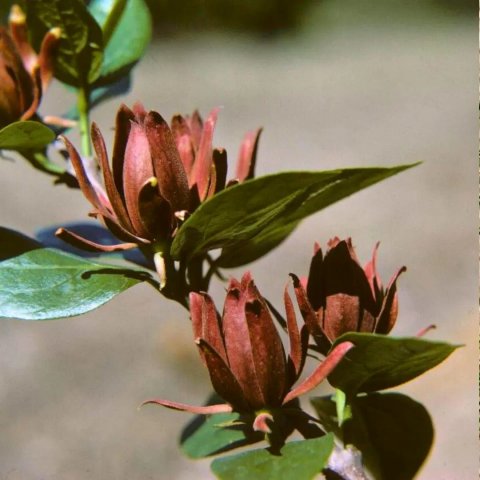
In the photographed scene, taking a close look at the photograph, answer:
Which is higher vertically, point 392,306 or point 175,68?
point 392,306

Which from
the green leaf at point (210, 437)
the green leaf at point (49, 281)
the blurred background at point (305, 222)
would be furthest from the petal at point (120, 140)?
the blurred background at point (305, 222)

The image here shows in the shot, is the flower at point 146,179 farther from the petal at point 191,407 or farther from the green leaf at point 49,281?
the petal at point 191,407

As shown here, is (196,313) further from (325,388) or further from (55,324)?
(55,324)

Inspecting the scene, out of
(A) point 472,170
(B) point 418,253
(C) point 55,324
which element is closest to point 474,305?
(B) point 418,253

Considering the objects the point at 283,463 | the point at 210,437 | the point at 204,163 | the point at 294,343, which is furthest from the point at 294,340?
the point at 210,437

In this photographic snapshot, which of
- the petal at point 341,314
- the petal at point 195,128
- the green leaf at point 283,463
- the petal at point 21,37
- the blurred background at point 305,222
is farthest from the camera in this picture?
the blurred background at point 305,222

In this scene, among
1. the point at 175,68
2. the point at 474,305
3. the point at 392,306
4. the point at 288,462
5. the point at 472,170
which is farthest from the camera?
the point at 175,68

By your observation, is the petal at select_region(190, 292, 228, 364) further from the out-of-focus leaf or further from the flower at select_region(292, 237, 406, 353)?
the out-of-focus leaf
